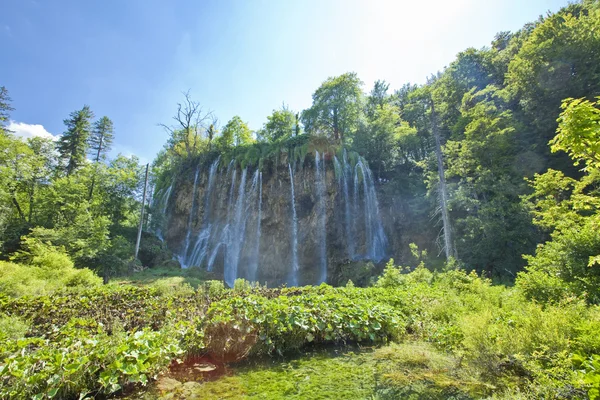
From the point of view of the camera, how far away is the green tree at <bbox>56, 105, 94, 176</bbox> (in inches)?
1125

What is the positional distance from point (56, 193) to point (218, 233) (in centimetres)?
1225

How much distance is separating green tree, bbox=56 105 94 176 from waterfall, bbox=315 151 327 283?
2535 cm

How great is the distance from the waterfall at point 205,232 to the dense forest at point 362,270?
1277 millimetres

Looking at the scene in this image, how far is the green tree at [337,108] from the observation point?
28.7 meters

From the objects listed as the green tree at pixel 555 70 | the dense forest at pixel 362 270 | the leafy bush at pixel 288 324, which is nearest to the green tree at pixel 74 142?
the dense forest at pixel 362 270

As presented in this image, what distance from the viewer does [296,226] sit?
24.1 metres

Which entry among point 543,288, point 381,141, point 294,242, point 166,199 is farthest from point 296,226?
point 543,288

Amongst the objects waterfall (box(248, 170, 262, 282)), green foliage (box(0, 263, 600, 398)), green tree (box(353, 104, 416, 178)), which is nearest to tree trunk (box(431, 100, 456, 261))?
green foliage (box(0, 263, 600, 398))

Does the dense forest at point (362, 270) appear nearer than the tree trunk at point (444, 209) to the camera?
Yes

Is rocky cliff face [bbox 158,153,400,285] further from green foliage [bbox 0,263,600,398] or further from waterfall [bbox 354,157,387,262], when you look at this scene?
green foliage [bbox 0,263,600,398]

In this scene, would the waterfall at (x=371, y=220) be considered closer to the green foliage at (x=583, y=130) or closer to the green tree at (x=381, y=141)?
the green tree at (x=381, y=141)

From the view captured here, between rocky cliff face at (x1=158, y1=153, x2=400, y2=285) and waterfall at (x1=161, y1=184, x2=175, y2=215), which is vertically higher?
waterfall at (x1=161, y1=184, x2=175, y2=215)

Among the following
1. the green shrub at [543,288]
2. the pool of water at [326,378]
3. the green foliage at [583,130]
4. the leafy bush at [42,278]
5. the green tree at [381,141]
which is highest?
the green tree at [381,141]

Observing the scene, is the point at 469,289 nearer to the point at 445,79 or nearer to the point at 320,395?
the point at 320,395
